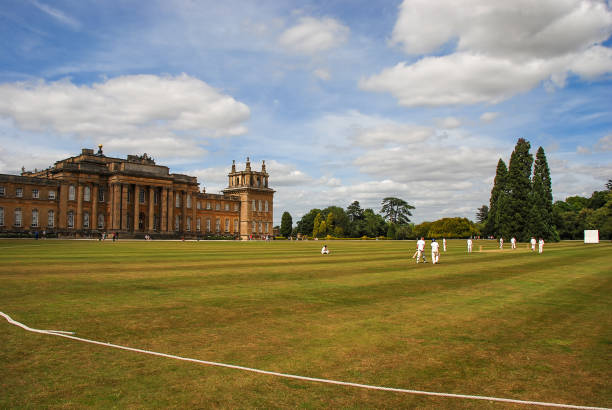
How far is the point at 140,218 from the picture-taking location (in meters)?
94.7

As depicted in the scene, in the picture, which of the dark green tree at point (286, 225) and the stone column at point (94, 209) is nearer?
the stone column at point (94, 209)

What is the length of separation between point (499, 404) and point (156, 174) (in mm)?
95042

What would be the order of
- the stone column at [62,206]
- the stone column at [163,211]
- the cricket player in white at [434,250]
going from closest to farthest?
the cricket player in white at [434,250], the stone column at [62,206], the stone column at [163,211]

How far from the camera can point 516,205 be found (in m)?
76.6

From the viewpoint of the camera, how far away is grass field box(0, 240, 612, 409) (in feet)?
20.2

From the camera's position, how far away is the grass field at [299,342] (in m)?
6.16

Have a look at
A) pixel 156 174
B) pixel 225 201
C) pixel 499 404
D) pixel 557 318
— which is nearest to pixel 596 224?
pixel 225 201

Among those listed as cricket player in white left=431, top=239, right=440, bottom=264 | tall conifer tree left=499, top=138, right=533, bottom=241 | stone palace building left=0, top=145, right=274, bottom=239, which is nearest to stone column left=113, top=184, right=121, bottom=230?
stone palace building left=0, top=145, right=274, bottom=239

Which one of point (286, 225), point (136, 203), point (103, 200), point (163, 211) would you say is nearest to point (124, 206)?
point (136, 203)

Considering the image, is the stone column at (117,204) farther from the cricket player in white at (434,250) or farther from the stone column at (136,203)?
the cricket player in white at (434,250)

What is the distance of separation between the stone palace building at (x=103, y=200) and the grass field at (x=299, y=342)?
74.5 metres

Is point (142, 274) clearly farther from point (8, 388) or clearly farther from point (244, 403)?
point (244, 403)

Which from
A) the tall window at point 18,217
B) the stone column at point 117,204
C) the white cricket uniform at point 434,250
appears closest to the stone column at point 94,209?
the stone column at point 117,204

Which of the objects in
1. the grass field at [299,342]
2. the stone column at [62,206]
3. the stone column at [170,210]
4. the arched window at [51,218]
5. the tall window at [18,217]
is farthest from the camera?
the stone column at [170,210]
